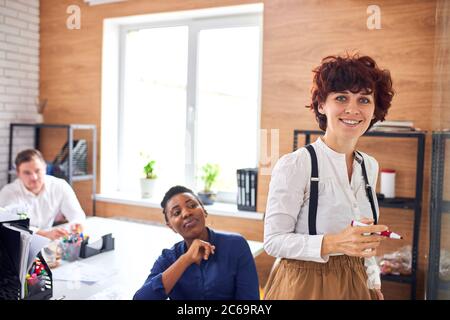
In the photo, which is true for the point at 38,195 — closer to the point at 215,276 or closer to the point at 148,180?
the point at 148,180

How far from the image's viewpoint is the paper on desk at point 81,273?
1375mm

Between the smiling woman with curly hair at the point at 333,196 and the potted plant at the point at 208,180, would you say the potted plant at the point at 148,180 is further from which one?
the smiling woman with curly hair at the point at 333,196

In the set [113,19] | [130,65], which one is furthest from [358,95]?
[130,65]

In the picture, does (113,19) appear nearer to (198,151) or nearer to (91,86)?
(91,86)

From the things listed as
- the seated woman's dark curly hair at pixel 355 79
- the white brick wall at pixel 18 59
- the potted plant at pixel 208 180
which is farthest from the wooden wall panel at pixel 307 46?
the seated woman's dark curly hair at pixel 355 79

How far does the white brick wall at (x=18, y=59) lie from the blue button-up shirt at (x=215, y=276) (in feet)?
2.15

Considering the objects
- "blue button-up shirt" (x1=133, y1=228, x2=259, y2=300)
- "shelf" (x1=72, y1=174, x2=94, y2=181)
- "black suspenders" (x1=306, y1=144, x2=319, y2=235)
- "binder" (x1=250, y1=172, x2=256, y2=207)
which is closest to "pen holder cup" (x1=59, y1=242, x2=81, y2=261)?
"binder" (x1=250, y1=172, x2=256, y2=207)

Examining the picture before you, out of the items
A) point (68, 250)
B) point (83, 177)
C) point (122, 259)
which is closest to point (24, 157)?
point (68, 250)

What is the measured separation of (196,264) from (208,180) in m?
0.71

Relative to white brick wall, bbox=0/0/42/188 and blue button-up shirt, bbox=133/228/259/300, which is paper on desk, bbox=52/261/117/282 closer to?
white brick wall, bbox=0/0/42/188

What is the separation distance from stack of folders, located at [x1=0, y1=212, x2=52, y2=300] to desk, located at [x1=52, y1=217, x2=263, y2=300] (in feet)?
1.29

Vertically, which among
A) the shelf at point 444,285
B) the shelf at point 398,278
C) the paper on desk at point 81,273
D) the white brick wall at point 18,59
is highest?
the white brick wall at point 18,59

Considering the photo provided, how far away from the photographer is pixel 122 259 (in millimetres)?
1565

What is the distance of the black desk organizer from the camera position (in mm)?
1581
